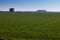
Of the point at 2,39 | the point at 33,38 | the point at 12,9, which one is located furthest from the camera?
the point at 12,9

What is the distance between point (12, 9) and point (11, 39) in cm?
8906

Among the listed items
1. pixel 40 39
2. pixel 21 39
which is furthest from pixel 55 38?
pixel 21 39

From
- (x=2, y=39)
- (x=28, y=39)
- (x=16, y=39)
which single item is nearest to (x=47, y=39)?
(x=28, y=39)

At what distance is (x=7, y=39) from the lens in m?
12.0

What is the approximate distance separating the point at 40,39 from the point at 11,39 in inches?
77.2

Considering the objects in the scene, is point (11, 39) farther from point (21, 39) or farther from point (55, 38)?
point (55, 38)

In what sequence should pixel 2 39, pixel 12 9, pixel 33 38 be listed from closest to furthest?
pixel 2 39
pixel 33 38
pixel 12 9

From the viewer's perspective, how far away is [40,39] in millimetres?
12281

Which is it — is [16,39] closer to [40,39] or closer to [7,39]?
[7,39]

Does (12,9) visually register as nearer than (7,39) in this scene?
No

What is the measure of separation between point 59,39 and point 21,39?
2602 mm

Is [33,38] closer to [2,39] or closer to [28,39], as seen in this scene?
[28,39]

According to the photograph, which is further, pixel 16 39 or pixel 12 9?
pixel 12 9

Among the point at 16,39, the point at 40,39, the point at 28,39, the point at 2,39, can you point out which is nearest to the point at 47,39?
the point at 40,39
